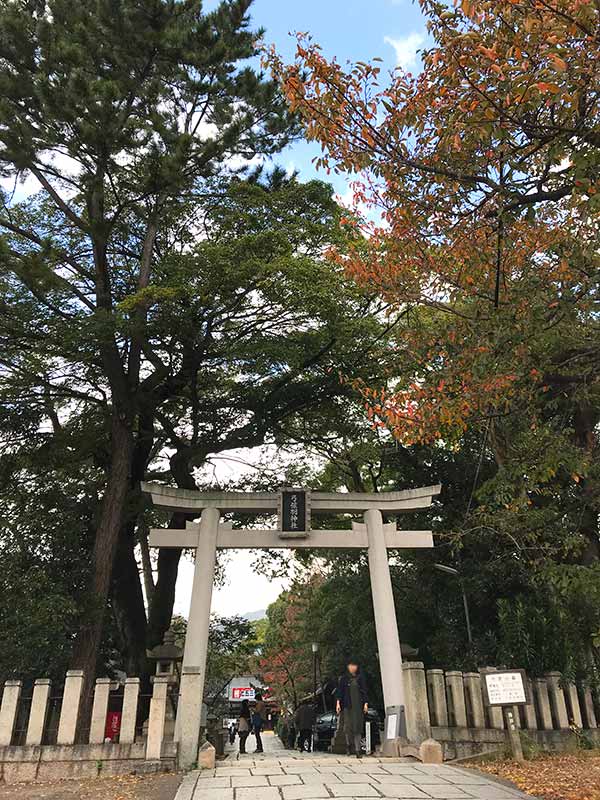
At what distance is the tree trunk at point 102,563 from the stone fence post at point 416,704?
4.45 metres

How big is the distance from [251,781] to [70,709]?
2.86m

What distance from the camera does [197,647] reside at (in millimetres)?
8359

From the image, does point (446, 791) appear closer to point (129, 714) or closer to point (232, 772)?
point (232, 772)

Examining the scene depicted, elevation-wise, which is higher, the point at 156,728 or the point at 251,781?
the point at 156,728

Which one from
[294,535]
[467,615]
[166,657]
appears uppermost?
[294,535]

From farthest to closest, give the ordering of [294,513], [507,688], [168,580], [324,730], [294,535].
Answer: [324,730], [168,580], [294,513], [294,535], [507,688]

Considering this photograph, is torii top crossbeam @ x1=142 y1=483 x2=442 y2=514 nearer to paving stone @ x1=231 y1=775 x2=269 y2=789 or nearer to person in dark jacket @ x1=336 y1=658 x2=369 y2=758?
person in dark jacket @ x1=336 y1=658 x2=369 y2=758

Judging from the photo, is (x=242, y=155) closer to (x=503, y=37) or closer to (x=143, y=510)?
(x=143, y=510)

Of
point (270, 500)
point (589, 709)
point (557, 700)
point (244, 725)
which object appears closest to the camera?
point (557, 700)

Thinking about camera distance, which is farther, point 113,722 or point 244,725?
point 244,725

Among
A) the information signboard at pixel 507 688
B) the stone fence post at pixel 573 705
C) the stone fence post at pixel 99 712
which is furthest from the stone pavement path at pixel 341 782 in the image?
the stone fence post at pixel 573 705

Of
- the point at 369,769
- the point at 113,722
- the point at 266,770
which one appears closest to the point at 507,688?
the point at 369,769

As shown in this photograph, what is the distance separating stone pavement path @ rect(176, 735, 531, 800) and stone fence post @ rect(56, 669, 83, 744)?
1.72 meters

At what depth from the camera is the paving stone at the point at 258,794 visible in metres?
4.95
